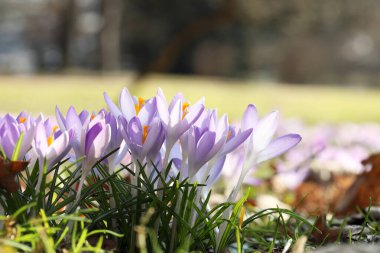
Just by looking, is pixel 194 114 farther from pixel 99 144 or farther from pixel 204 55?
pixel 204 55

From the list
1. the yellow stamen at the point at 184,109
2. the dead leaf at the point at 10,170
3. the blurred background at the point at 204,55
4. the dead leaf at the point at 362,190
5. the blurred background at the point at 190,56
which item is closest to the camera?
the dead leaf at the point at 10,170

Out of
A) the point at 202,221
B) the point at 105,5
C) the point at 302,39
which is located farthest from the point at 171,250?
the point at 302,39

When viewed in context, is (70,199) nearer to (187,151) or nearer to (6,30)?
(187,151)

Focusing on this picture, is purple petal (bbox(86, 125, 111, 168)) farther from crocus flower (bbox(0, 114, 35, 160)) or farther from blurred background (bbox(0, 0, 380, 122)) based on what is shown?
blurred background (bbox(0, 0, 380, 122))

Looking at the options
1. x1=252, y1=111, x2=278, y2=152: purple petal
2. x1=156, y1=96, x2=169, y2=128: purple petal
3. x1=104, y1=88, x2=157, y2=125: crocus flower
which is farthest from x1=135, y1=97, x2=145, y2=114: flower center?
x1=252, y1=111, x2=278, y2=152: purple petal

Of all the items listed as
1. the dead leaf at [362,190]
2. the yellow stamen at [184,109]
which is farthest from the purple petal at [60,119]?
the dead leaf at [362,190]

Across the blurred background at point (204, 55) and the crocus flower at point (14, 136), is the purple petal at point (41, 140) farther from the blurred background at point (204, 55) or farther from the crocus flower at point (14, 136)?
the blurred background at point (204, 55)
